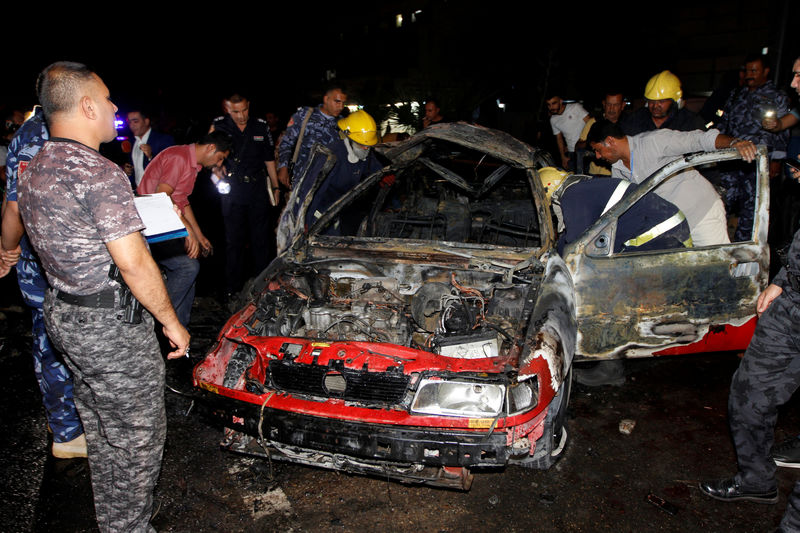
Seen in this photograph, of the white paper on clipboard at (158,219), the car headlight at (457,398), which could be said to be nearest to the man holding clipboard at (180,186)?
the white paper on clipboard at (158,219)

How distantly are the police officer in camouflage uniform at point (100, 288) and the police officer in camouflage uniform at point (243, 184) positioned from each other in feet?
10.4

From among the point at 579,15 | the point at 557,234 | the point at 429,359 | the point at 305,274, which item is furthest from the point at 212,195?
the point at 579,15

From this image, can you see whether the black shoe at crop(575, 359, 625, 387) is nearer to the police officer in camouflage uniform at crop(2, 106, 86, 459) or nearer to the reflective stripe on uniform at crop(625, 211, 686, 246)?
the reflective stripe on uniform at crop(625, 211, 686, 246)

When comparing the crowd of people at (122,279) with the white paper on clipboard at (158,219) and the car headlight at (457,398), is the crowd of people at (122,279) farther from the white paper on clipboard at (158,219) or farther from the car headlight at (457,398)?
the car headlight at (457,398)

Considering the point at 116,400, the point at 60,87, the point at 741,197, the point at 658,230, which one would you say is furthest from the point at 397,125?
the point at 116,400

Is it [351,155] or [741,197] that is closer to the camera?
[351,155]

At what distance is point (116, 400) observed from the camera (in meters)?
2.08

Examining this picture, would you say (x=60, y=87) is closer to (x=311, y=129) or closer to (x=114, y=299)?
(x=114, y=299)

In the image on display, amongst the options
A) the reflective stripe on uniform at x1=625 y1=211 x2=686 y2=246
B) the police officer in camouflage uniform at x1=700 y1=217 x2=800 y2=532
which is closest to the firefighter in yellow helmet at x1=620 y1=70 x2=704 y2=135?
the reflective stripe on uniform at x1=625 y1=211 x2=686 y2=246

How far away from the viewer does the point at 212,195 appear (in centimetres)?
870

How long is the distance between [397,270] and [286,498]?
1.52 meters

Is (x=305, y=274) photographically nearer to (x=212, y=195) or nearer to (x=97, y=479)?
(x=97, y=479)

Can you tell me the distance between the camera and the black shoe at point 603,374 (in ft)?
12.0

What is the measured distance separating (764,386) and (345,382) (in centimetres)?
211
